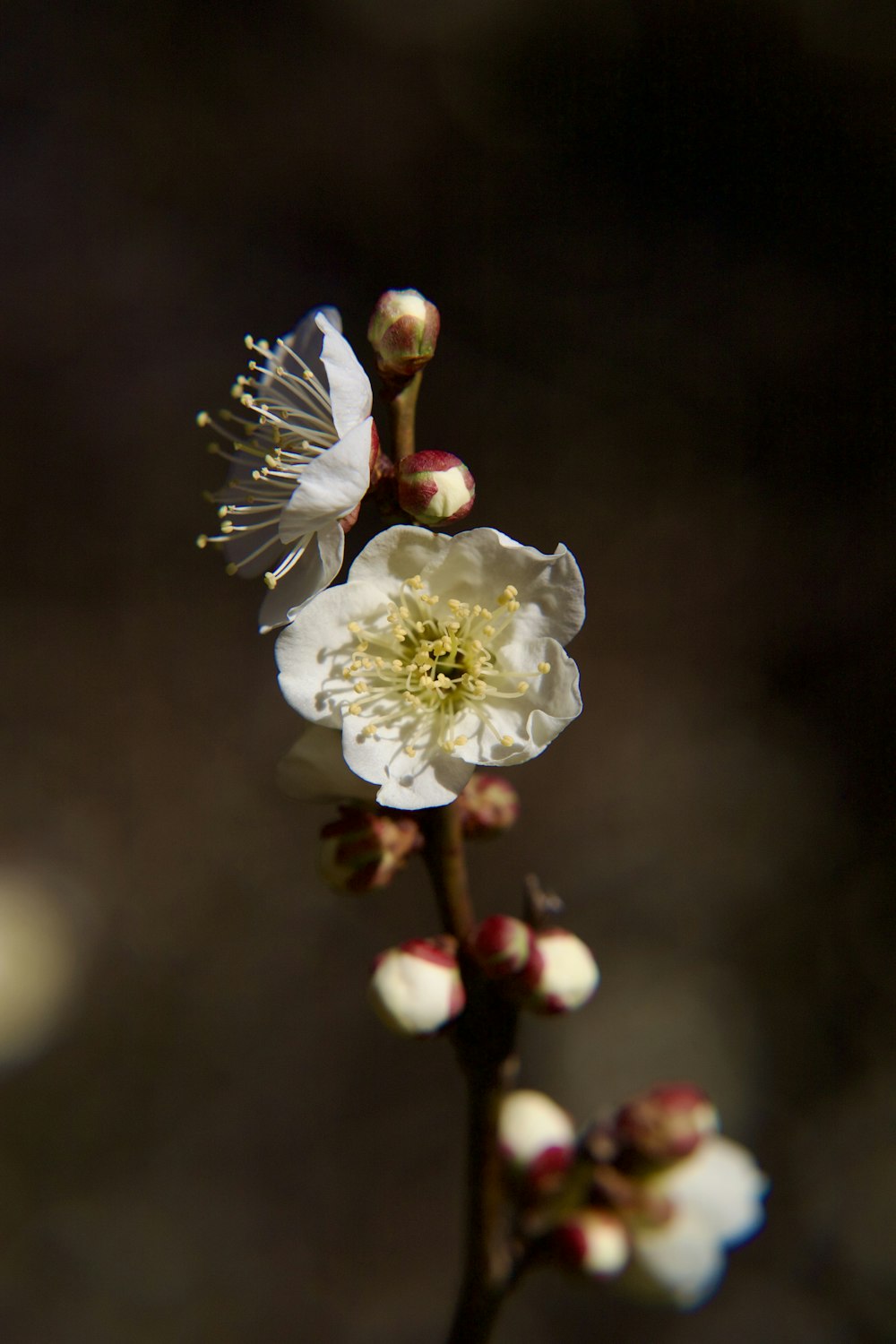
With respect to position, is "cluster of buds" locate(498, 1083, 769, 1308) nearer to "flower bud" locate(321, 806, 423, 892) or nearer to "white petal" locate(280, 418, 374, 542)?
"flower bud" locate(321, 806, 423, 892)

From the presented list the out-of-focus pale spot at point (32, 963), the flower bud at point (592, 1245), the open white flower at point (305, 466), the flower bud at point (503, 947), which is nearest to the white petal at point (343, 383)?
the open white flower at point (305, 466)

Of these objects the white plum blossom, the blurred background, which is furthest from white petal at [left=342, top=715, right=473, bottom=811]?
the blurred background

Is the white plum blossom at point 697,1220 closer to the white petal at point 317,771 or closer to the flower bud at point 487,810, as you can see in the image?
the flower bud at point 487,810

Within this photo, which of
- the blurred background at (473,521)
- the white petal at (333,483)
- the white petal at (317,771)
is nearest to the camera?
the white petal at (333,483)

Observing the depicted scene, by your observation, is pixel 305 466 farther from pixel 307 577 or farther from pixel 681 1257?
pixel 681 1257

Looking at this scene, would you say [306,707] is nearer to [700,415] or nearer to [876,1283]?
[876,1283]

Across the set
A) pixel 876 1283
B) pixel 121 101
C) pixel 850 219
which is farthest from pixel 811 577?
pixel 121 101

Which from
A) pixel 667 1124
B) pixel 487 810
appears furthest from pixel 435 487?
pixel 667 1124

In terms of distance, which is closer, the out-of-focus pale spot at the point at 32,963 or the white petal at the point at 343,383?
the white petal at the point at 343,383
